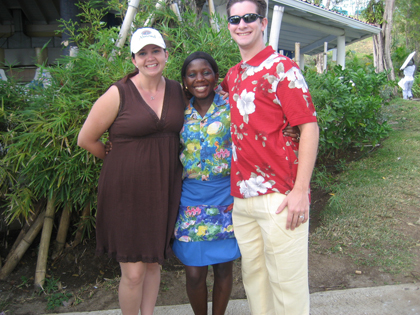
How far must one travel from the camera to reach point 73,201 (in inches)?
118

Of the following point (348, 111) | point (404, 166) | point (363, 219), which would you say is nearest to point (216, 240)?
point (363, 219)

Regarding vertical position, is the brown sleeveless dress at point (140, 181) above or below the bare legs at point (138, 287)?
above

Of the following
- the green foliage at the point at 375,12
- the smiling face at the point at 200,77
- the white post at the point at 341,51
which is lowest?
the smiling face at the point at 200,77

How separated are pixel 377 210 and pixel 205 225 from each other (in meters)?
2.72

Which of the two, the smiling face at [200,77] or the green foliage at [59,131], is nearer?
the smiling face at [200,77]

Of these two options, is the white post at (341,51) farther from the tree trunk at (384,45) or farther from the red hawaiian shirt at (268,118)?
the red hawaiian shirt at (268,118)

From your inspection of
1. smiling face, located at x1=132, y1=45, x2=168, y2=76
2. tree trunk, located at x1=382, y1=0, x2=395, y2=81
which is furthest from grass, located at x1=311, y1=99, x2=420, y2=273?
tree trunk, located at x1=382, y1=0, x2=395, y2=81

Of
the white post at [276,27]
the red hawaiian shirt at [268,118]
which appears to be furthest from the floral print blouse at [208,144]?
the white post at [276,27]

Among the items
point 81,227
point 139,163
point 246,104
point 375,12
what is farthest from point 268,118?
point 375,12

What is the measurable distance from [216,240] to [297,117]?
0.90m

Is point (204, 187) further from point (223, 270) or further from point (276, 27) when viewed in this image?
point (276, 27)

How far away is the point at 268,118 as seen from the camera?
6.03 feet

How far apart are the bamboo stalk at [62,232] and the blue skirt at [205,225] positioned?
4.95 ft

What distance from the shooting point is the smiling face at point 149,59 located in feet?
6.88
